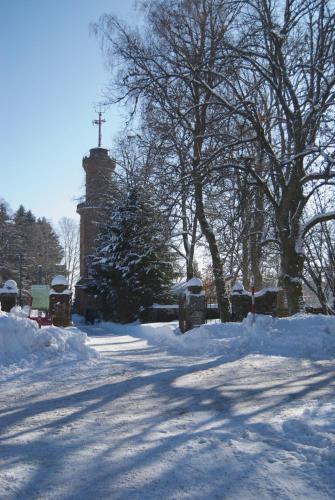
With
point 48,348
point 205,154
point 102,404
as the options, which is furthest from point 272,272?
point 102,404

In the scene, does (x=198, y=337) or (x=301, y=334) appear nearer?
(x=301, y=334)

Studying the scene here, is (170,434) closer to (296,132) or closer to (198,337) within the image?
(198,337)

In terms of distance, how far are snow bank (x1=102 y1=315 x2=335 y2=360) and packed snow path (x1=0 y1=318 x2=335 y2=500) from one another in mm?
2605

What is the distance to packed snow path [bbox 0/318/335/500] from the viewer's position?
383 centimetres

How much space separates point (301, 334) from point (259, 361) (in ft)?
7.55

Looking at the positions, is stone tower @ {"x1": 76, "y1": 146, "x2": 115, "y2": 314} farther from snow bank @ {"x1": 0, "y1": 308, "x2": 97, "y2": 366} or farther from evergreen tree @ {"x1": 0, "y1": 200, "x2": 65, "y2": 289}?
snow bank @ {"x1": 0, "y1": 308, "x2": 97, "y2": 366}

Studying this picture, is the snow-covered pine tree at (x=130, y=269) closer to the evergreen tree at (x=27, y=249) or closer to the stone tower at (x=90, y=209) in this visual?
the stone tower at (x=90, y=209)

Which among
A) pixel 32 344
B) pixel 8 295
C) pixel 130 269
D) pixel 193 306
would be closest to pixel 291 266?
pixel 193 306

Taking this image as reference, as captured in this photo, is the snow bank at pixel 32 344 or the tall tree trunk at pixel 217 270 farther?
the tall tree trunk at pixel 217 270

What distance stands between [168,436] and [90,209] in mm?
37766

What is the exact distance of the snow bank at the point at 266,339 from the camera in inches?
444

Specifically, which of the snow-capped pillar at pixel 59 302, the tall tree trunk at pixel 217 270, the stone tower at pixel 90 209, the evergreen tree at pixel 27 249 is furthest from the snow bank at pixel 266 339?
the evergreen tree at pixel 27 249

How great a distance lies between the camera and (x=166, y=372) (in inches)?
359

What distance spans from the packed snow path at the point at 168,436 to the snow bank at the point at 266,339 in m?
2.61
